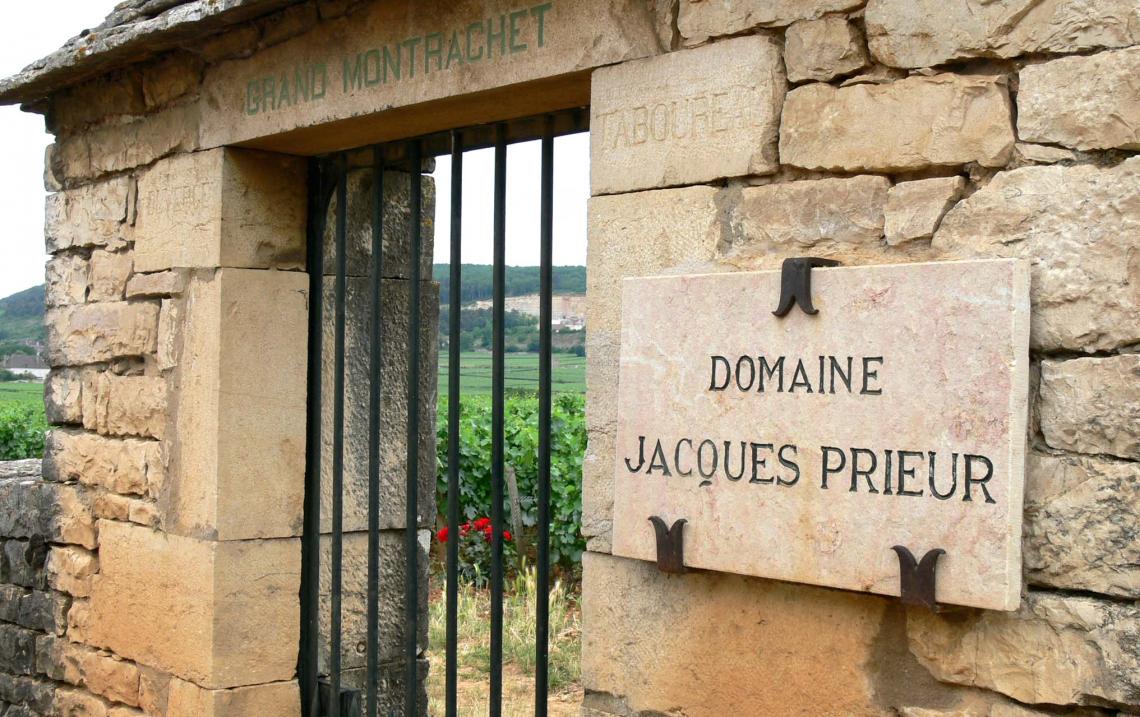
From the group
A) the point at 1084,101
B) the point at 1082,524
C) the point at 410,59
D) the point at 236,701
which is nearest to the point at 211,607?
the point at 236,701

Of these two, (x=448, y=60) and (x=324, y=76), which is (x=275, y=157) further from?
(x=448, y=60)

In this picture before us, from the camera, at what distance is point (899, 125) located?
7.65 ft

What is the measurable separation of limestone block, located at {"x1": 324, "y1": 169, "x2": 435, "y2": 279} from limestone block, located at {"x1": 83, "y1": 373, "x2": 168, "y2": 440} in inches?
28.3

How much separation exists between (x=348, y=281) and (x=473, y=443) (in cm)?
596

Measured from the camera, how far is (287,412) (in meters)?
4.04

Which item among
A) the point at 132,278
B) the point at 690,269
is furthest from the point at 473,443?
the point at 690,269

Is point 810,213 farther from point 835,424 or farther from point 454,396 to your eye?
point 454,396

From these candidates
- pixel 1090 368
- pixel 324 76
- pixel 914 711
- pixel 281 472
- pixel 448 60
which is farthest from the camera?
pixel 281 472

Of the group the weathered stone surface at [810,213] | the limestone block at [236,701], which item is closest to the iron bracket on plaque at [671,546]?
the weathered stone surface at [810,213]

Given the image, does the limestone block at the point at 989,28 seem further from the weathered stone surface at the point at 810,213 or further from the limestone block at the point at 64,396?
the limestone block at the point at 64,396

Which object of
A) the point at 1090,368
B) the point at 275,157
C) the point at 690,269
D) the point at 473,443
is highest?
the point at 275,157

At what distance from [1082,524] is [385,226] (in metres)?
2.67

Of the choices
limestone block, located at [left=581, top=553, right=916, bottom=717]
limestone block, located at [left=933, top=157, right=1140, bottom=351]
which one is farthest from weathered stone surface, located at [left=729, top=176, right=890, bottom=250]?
limestone block, located at [left=581, top=553, right=916, bottom=717]

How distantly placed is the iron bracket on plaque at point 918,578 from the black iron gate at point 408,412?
1204 mm
